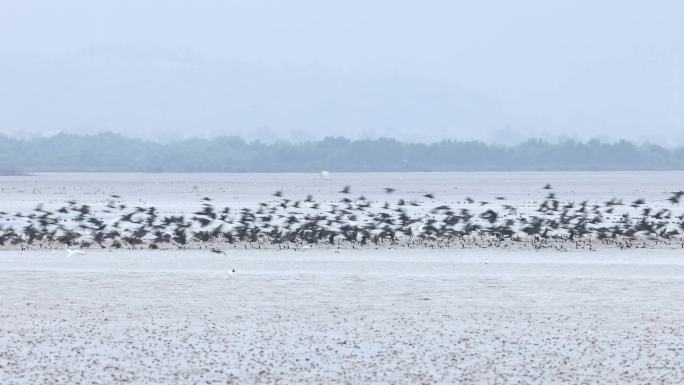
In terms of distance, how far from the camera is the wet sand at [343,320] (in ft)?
36.1

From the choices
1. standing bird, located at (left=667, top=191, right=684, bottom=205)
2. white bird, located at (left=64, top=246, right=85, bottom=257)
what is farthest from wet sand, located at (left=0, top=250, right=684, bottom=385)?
standing bird, located at (left=667, top=191, right=684, bottom=205)

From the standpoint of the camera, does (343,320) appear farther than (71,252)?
No

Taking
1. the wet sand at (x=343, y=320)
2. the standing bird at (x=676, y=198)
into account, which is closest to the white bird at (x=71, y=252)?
the wet sand at (x=343, y=320)


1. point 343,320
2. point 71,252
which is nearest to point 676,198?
point 71,252

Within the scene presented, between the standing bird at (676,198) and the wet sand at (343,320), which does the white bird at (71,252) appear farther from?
the standing bird at (676,198)

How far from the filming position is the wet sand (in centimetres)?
1102

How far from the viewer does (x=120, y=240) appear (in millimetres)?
25656

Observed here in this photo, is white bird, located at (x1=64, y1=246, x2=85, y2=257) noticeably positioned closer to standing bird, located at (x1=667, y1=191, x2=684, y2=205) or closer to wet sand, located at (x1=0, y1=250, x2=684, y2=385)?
wet sand, located at (x1=0, y1=250, x2=684, y2=385)

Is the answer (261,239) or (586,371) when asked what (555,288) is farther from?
(261,239)

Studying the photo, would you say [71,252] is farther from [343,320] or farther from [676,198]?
[676,198]

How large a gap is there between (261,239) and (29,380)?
15039 mm

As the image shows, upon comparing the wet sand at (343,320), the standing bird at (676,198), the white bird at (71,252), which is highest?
the standing bird at (676,198)

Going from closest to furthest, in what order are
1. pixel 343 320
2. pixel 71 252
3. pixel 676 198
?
1. pixel 343 320
2. pixel 71 252
3. pixel 676 198

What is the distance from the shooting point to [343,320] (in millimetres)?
14070
